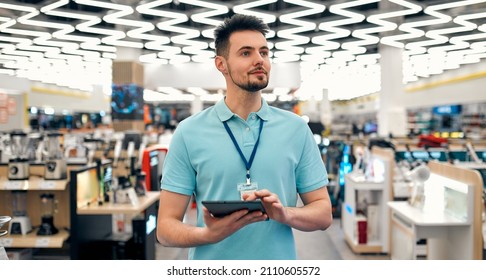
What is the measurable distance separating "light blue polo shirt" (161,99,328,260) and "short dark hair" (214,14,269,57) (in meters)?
0.16

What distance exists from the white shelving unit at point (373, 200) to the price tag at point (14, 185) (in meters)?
2.90

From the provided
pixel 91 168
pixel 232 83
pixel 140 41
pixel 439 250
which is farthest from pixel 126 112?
pixel 232 83

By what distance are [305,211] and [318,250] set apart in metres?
3.51

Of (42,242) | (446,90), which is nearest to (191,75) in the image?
(446,90)

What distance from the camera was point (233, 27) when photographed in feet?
3.66

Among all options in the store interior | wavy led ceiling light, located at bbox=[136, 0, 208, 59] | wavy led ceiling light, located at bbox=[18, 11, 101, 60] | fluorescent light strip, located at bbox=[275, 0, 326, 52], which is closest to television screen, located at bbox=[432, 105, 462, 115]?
the store interior

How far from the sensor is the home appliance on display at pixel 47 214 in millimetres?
3357

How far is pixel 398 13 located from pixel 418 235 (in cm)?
295

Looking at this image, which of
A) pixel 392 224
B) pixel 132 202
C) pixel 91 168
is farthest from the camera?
pixel 392 224

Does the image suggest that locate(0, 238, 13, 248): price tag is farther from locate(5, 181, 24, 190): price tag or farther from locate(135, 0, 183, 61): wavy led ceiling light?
locate(135, 0, 183, 61): wavy led ceiling light

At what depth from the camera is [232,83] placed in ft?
3.76

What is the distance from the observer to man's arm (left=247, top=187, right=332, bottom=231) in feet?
3.09

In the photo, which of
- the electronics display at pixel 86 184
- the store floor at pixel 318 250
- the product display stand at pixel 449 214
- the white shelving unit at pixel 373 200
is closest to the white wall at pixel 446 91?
the white shelving unit at pixel 373 200

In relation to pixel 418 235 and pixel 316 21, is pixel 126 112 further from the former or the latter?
pixel 418 235
